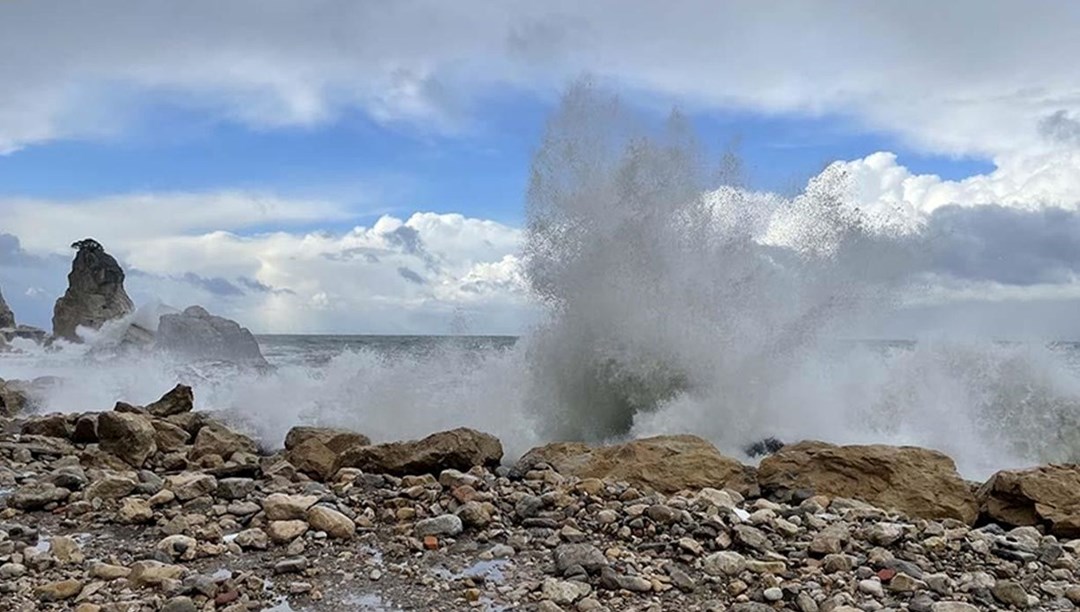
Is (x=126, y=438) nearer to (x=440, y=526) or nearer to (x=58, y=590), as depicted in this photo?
(x=58, y=590)

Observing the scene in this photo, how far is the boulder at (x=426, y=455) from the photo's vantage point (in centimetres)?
700

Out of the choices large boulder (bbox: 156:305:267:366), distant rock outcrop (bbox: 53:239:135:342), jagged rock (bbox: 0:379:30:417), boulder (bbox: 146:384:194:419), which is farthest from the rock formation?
boulder (bbox: 146:384:194:419)

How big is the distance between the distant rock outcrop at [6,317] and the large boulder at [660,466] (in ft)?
159

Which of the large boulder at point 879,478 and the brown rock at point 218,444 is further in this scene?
the brown rock at point 218,444

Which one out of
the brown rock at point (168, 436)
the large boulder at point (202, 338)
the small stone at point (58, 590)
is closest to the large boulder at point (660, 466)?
the small stone at point (58, 590)

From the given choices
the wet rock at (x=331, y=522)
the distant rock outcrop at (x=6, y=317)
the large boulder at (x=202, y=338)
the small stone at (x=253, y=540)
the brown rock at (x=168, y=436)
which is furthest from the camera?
the distant rock outcrop at (x=6, y=317)

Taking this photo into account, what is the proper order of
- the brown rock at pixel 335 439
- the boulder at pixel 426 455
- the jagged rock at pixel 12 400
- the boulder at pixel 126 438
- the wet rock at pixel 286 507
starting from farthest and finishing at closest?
the jagged rock at pixel 12 400, the boulder at pixel 126 438, the brown rock at pixel 335 439, the boulder at pixel 426 455, the wet rock at pixel 286 507

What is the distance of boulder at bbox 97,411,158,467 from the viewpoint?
27.4 feet

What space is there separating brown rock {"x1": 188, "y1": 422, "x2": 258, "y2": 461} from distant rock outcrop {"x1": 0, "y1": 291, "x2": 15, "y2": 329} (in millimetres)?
44405

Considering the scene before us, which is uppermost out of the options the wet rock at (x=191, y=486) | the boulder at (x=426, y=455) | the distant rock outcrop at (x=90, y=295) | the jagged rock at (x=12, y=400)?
the distant rock outcrop at (x=90, y=295)

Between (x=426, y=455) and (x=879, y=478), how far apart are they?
378 cm

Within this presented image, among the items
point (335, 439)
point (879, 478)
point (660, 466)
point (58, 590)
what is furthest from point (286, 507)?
point (879, 478)

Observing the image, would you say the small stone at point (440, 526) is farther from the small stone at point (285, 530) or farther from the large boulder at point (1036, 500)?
the large boulder at point (1036, 500)

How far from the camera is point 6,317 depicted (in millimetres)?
47219
